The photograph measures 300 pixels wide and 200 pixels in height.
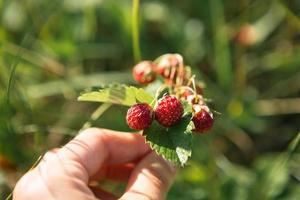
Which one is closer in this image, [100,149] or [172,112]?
[172,112]

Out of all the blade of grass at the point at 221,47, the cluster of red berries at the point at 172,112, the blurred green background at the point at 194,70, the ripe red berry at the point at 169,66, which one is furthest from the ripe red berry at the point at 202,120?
the blade of grass at the point at 221,47

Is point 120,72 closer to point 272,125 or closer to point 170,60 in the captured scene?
point 272,125

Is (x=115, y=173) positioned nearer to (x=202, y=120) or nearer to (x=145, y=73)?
(x=145, y=73)

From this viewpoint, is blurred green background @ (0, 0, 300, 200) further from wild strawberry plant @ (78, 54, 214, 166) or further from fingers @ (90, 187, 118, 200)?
wild strawberry plant @ (78, 54, 214, 166)

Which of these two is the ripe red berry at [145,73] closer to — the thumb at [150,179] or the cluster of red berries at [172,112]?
the cluster of red berries at [172,112]

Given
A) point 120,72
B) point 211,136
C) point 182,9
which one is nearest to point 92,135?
point 211,136

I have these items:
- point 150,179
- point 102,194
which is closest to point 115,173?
point 102,194

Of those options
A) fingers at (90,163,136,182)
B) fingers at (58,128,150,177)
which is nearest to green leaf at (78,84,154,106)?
fingers at (58,128,150,177)
